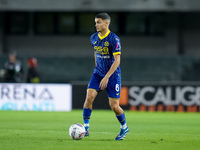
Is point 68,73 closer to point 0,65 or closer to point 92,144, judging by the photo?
point 0,65

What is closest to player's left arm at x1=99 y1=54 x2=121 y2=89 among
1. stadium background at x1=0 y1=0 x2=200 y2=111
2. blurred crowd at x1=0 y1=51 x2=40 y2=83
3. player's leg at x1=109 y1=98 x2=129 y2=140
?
player's leg at x1=109 y1=98 x2=129 y2=140

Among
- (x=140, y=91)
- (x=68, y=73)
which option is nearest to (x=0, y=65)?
(x=68, y=73)

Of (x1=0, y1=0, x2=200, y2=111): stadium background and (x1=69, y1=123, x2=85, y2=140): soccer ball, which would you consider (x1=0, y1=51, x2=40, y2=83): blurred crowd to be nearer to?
(x1=0, y1=0, x2=200, y2=111): stadium background

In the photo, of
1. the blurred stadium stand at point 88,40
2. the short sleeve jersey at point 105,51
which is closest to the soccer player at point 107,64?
the short sleeve jersey at point 105,51

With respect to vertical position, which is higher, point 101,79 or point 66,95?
point 101,79

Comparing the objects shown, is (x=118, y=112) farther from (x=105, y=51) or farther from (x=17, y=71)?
(x=17, y=71)

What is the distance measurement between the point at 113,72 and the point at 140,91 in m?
11.0

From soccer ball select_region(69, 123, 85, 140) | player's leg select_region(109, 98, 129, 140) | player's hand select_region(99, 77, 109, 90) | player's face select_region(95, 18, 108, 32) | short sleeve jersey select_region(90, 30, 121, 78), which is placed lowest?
soccer ball select_region(69, 123, 85, 140)

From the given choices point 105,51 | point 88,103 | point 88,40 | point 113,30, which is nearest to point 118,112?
point 88,103

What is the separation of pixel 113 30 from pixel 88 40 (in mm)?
1450

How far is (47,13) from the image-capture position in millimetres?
29891

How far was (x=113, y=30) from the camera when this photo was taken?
29484mm

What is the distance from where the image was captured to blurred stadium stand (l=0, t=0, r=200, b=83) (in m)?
27.1

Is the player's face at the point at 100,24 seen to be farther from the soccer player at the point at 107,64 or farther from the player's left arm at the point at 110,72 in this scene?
the player's left arm at the point at 110,72
